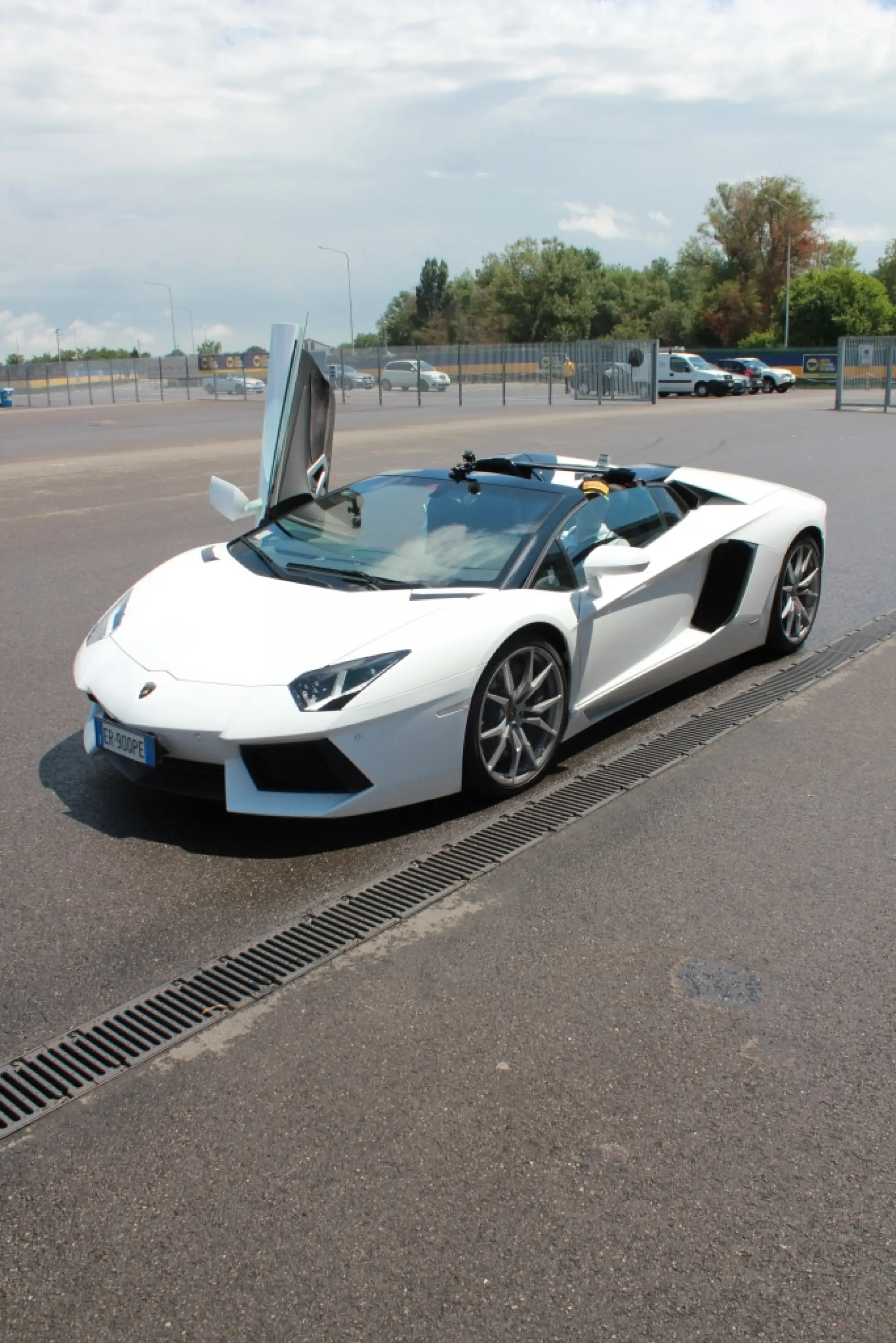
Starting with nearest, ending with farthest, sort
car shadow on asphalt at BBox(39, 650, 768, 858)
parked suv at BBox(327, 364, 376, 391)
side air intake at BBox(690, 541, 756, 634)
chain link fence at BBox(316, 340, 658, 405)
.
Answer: car shadow on asphalt at BBox(39, 650, 768, 858) → side air intake at BBox(690, 541, 756, 634) → chain link fence at BBox(316, 340, 658, 405) → parked suv at BBox(327, 364, 376, 391)

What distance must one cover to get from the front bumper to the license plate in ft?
0.10

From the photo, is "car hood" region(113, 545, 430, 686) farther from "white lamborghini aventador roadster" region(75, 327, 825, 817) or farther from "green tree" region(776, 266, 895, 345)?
"green tree" region(776, 266, 895, 345)

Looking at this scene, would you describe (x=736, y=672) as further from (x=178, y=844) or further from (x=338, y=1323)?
(x=338, y=1323)

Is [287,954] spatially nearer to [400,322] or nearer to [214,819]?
[214,819]

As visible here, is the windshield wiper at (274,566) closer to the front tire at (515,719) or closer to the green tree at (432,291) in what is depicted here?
the front tire at (515,719)

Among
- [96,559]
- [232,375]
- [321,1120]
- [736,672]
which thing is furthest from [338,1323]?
[232,375]

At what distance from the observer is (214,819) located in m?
4.53

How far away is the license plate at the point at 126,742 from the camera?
4203 millimetres

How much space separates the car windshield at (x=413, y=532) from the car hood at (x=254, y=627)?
0.23 metres

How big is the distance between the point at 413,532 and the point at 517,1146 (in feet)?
10.0

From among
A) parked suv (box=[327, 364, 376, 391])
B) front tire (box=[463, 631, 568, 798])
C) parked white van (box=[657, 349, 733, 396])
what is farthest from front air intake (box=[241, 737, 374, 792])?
parked suv (box=[327, 364, 376, 391])

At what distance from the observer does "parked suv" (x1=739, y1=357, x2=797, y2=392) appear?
4897cm

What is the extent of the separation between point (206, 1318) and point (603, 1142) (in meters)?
0.94

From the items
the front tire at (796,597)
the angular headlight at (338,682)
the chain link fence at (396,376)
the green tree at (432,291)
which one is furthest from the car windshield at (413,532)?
the green tree at (432,291)
